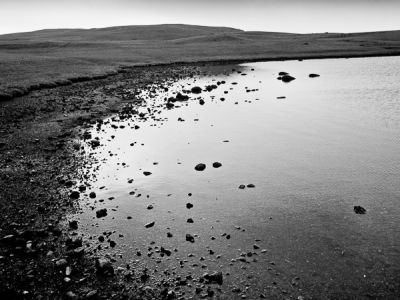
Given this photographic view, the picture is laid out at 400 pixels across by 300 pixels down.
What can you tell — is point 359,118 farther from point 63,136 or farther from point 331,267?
point 63,136

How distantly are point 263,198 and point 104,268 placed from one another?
7646 mm

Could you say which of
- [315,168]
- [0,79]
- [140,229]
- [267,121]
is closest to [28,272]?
[140,229]

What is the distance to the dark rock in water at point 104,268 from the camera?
Result: 973cm

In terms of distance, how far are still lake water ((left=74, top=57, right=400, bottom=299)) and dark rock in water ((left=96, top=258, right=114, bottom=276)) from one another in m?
0.43

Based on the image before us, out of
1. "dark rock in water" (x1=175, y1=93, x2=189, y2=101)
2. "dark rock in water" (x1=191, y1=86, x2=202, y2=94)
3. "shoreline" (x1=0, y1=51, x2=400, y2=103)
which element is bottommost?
"dark rock in water" (x1=175, y1=93, x2=189, y2=101)

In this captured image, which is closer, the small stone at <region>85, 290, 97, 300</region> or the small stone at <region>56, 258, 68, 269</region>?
the small stone at <region>85, 290, 97, 300</region>

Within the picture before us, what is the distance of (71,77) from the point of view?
170 ft

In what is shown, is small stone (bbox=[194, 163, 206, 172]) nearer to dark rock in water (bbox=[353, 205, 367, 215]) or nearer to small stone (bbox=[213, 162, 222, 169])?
small stone (bbox=[213, 162, 222, 169])

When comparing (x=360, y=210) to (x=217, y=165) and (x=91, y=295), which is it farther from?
(x=91, y=295)

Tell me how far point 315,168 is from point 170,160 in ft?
27.6

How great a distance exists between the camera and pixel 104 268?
985 centimetres

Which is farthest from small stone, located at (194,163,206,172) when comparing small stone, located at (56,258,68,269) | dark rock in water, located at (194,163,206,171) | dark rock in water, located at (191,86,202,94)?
dark rock in water, located at (191,86,202,94)

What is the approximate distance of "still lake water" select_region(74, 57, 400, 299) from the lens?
32.9 ft

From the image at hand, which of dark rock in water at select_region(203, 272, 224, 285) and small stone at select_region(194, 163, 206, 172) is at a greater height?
small stone at select_region(194, 163, 206, 172)
